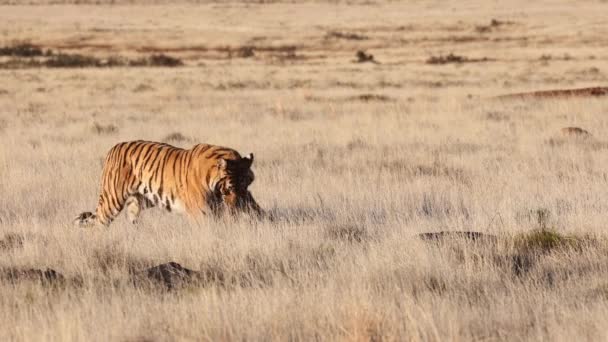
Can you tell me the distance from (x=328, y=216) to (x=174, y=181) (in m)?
1.76

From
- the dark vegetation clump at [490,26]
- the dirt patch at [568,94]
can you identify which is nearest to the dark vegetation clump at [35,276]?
the dirt patch at [568,94]

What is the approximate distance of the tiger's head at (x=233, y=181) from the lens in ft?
27.5

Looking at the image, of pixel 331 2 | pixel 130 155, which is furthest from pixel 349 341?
pixel 331 2

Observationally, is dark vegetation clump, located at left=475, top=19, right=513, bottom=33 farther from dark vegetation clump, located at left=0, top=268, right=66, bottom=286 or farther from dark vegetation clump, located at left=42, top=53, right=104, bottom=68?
dark vegetation clump, located at left=0, top=268, right=66, bottom=286

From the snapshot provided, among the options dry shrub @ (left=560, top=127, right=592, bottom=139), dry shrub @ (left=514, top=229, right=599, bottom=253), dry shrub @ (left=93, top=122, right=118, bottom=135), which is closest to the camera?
dry shrub @ (left=514, top=229, right=599, bottom=253)

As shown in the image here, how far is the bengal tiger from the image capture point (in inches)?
335

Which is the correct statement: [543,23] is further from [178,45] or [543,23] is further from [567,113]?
[567,113]

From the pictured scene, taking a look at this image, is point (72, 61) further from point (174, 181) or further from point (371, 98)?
point (174, 181)

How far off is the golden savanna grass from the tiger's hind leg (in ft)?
0.62

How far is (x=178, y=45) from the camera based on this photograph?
67125mm

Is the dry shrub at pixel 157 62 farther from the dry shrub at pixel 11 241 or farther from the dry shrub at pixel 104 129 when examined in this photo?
the dry shrub at pixel 11 241

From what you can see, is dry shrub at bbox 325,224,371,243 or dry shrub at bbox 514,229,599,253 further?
dry shrub at bbox 325,224,371,243

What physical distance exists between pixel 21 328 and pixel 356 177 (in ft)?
26.0

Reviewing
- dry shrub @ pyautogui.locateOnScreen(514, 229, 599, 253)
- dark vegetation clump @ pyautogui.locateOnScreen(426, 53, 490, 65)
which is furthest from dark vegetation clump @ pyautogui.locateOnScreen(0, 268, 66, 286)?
dark vegetation clump @ pyautogui.locateOnScreen(426, 53, 490, 65)
